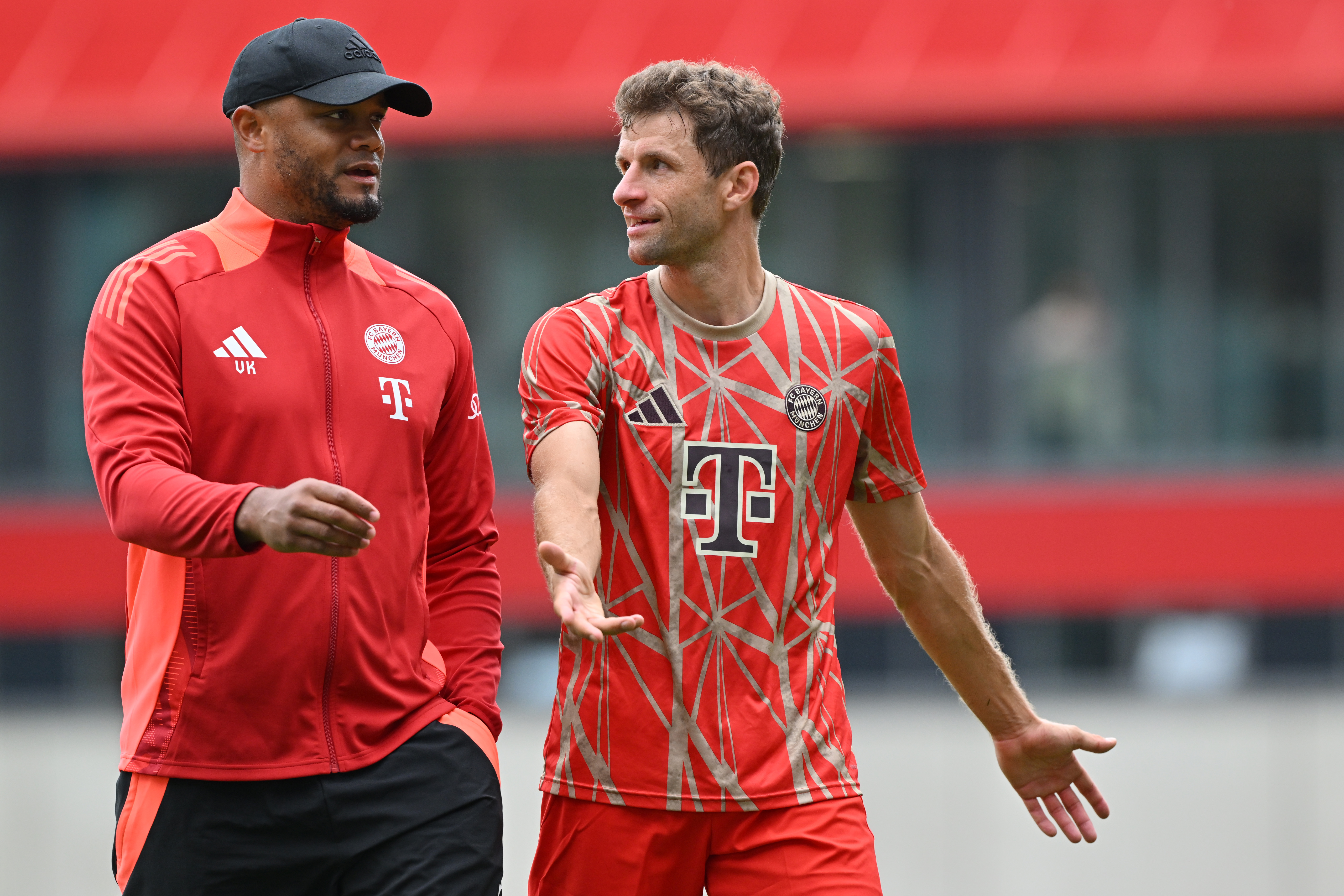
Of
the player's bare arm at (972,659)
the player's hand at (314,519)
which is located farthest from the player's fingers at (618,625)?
the player's bare arm at (972,659)

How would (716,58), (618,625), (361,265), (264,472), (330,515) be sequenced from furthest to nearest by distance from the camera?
1. (716,58)
2. (361,265)
3. (264,472)
4. (618,625)
5. (330,515)

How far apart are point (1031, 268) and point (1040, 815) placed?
12.4m

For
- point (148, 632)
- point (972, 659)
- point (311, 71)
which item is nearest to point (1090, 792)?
point (972, 659)

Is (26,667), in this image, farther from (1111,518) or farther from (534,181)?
(1111,518)

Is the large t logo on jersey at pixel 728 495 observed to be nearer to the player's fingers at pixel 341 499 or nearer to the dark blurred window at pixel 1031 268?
the player's fingers at pixel 341 499

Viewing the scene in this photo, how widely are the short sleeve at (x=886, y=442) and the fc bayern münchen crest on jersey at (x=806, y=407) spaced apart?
0.53 feet

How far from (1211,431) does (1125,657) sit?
224cm

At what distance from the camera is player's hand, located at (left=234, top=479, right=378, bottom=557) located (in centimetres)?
316

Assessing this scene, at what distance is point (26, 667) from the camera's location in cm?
1725

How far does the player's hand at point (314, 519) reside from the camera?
3.16 metres

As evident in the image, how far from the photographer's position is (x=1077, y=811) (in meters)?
4.62

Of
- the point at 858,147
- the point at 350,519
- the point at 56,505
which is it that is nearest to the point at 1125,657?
the point at 858,147

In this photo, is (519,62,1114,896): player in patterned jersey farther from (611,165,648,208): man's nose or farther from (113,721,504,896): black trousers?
(113,721,504,896): black trousers

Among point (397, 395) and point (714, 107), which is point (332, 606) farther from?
point (714, 107)
